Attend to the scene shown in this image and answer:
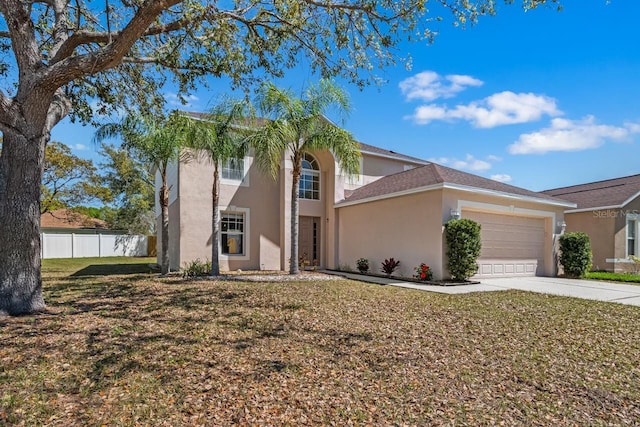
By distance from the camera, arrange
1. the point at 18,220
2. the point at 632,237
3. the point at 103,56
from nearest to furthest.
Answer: the point at 103,56 < the point at 18,220 < the point at 632,237

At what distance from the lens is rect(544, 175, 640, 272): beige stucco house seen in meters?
15.9

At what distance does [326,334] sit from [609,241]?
16.9 metres

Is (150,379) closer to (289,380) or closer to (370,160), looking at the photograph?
(289,380)

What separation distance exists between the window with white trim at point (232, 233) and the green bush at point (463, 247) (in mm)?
8528

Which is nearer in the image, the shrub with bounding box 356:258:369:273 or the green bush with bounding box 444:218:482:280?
the green bush with bounding box 444:218:482:280

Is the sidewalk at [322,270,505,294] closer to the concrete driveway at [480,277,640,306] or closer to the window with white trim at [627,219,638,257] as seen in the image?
the concrete driveway at [480,277,640,306]

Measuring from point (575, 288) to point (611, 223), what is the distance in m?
7.58

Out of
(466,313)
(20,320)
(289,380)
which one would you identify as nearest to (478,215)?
(466,313)

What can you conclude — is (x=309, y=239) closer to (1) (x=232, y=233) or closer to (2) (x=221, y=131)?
(1) (x=232, y=233)

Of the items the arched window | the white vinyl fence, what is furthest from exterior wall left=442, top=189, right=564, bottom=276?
the white vinyl fence

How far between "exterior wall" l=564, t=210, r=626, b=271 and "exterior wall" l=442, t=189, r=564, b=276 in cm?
334

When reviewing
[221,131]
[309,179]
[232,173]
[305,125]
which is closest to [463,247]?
[305,125]

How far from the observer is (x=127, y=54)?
8391mm

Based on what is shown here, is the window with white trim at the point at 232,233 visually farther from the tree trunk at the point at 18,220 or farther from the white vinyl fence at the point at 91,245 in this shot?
the white vinyl fence at the point at 91,245
